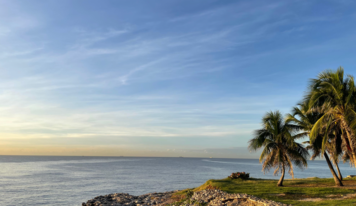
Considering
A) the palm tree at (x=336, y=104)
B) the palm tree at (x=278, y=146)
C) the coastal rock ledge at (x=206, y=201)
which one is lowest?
the coastal rock ledge at (x=206, y=201)

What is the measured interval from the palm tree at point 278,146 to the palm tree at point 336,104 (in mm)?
3381

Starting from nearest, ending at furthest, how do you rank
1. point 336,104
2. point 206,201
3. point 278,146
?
1. point 206,201
2. point 336,104
3. point 278,146

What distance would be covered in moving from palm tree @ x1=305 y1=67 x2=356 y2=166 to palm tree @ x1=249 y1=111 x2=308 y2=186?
338cm

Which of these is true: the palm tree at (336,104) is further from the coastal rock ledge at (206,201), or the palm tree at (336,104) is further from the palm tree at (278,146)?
the coastal rock ledge at (206,201)

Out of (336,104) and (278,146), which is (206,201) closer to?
(278,146)

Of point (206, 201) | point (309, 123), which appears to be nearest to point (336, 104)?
point (309, 123)

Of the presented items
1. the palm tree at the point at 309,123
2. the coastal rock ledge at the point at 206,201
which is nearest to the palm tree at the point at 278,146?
the palm tree at the point at 309,123

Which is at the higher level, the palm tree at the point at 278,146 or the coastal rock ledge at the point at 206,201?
the palm tree at the point at 278,146

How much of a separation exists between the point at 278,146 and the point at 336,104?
6909mm

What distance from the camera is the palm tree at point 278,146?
25953 mm

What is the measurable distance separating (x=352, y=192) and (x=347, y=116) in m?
6.28

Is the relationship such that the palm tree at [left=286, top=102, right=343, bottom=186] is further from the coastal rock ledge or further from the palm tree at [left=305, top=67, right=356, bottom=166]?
the coastal rock ledge

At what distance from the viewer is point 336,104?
22.7m

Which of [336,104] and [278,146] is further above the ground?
[336,104]
